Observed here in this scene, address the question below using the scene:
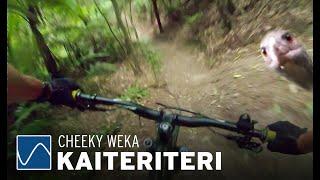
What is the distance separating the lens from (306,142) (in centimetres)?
278

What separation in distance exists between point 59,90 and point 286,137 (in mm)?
1287

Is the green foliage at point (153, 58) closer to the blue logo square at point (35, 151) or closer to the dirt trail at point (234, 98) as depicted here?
the dirt trail at point (234, 98)

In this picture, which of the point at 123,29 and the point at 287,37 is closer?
the point at 287,37

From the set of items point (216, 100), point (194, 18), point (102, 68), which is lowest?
point (216, 100)

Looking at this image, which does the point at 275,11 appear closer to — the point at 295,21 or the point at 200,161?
the point at 295,21

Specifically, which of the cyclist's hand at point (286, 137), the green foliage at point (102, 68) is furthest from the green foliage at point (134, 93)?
the cyclist's hand at point (286, 137)

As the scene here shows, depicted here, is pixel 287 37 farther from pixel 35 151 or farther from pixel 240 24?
pixel 35 151

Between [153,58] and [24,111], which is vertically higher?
[153,58]

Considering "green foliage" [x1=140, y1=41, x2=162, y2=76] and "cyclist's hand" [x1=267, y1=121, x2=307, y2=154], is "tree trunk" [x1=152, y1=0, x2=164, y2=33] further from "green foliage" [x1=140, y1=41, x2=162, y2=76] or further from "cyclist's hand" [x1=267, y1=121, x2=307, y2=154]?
"cyclist's hand" [x1=267, y1=121, x2=307, y2=154]

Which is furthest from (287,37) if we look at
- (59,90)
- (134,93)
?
(59,90)

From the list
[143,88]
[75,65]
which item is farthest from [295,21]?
[75,65]

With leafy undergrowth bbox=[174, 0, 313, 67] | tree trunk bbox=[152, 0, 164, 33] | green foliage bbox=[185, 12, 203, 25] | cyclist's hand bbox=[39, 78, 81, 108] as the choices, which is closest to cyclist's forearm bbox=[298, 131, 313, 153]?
leafy undergrowth bbox=[174, 0, 313, 67]

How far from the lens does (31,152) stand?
2.84m

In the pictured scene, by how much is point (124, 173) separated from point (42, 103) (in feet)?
1.99
